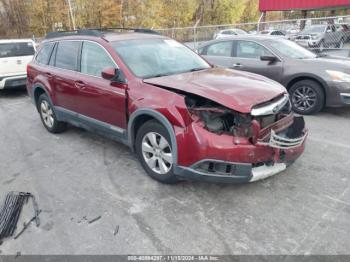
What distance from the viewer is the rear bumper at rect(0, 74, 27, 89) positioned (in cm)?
895

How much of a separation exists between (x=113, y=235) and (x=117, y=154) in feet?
6.26

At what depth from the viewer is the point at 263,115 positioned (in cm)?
317

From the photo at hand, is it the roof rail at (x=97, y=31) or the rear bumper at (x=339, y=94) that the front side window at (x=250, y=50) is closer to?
the rear bumper at (x=339, y=94)

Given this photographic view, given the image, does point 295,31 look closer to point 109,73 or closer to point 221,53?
point 221,53

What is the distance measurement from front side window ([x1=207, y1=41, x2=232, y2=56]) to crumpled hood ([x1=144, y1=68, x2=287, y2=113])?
358cm

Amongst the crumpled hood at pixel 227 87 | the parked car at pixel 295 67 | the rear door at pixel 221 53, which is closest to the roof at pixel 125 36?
the crumpled hood at pixel 227 87

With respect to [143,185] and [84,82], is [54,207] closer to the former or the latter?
[143,185]

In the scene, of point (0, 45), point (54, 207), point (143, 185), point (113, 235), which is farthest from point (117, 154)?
point (0, 45)

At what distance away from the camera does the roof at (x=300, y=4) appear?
23.1 m

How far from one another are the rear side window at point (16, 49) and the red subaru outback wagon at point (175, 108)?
5307 millimetres

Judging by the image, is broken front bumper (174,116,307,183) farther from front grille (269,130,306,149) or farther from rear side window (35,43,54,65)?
rear side window (35,43,54,65)

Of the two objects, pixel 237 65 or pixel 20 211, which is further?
pixel 237 65

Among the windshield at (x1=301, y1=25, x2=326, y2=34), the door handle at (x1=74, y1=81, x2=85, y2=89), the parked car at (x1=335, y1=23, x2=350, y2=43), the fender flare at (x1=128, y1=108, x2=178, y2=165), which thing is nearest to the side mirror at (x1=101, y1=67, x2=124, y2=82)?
the fender flare at (x1=128, y1=108, x2=178, y2=165)

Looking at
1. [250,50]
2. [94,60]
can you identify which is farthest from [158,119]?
[250,50]
